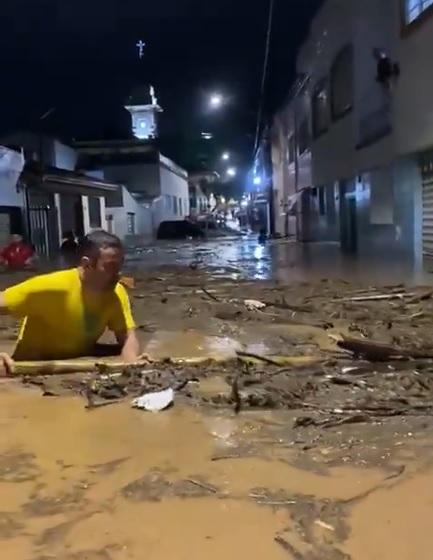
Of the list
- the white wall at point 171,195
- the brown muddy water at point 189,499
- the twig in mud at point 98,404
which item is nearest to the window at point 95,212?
the white wall at point 171,195

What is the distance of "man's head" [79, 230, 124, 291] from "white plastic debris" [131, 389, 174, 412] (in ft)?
3.17

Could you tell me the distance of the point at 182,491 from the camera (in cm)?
366

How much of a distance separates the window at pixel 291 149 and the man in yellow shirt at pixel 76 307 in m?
37.0

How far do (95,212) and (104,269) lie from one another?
33.2m

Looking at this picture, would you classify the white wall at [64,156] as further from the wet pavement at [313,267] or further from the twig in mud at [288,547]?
the twig in mud at [288,547]

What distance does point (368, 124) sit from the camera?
22781 mm

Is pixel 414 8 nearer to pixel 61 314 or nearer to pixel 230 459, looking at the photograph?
pixel 61 314

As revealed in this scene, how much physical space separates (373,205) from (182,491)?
19748mm

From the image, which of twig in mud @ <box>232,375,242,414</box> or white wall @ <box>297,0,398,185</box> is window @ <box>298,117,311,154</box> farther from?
twig in mud @ <box>232,375,242,414</box>

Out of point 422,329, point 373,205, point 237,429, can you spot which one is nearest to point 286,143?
point 373,205

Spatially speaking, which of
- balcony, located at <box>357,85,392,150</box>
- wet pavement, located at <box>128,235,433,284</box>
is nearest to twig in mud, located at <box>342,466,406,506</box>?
wet pavement, located at <box>128,235,433,284</box>

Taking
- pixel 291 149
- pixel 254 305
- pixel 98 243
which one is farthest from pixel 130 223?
pixel 98 243

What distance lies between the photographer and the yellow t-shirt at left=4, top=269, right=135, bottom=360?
588 centimetres

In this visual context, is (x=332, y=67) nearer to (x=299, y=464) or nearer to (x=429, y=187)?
(x=429, y=187)
